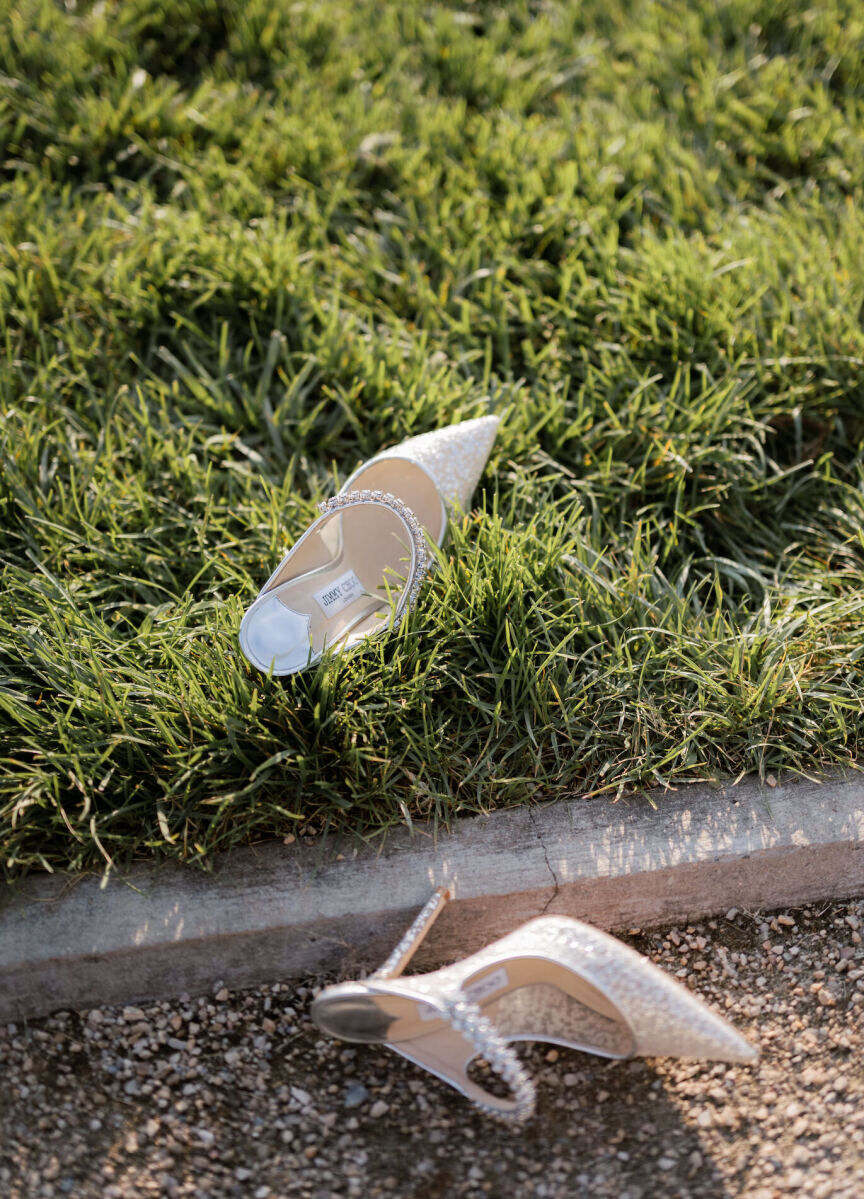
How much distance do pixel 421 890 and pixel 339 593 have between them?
0.66 metres

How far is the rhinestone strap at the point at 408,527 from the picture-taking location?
6.32 ft

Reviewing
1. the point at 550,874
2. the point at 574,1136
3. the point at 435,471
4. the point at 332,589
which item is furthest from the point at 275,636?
the point at 574,1136

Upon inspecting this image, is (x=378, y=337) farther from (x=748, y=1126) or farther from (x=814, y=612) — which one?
(x=748, y=1126)

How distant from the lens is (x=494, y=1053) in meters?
1.39

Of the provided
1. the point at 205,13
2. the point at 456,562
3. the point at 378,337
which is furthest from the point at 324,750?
the point at 205,13

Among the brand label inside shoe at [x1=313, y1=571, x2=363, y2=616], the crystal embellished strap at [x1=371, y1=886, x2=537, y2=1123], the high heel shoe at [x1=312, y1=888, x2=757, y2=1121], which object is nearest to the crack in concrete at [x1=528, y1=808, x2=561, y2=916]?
the high heel shoe at [x1=312, y1=888, x2=757, y2=1121]

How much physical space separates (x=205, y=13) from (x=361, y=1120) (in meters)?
3.34

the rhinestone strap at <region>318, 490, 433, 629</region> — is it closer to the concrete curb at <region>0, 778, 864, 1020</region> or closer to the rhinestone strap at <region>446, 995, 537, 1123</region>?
the concrete curb at <region>0, 778, 864, 1020</region>

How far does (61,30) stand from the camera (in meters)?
3.08

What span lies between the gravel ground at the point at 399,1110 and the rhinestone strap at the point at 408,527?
0.77m

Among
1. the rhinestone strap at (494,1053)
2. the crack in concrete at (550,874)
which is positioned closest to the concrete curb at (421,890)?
the crack in concrete at (550,874)

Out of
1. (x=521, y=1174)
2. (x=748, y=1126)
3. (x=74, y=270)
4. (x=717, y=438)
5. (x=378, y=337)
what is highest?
(x=74, y=270)

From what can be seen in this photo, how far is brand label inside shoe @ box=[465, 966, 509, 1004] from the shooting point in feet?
5.05

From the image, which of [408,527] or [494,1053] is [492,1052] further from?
[408,527]
